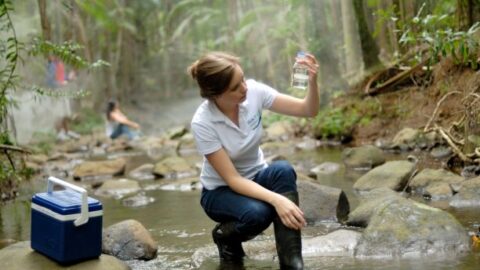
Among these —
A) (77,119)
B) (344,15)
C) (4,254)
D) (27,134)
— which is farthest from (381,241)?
(77,119)

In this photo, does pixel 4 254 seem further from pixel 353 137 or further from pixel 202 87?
pixel 353 137

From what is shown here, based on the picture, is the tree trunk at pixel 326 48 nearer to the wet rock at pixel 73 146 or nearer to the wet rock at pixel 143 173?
the wet rock at pixel 73 146

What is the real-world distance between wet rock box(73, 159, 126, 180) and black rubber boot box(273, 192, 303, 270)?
5.54 m

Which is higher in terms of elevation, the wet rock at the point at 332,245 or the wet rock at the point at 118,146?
the wet rock at the point at 332,245

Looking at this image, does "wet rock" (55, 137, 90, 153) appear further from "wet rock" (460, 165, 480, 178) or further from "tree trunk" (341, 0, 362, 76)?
"wet rock" (460, 165, 480, 178)

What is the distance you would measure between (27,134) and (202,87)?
13023 mm

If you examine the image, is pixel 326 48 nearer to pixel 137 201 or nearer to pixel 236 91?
pixel 137 201

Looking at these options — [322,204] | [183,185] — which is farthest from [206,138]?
[183,185]

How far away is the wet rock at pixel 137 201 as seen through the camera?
18.1 ft

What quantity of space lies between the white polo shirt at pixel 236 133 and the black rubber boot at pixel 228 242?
0.67 feet

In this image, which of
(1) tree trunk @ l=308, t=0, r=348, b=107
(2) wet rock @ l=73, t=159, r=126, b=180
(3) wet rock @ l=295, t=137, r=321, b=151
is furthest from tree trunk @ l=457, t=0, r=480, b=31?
(1) tree trunk @ l=308, t=0, r=348, b=107

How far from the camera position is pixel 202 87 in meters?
2.78

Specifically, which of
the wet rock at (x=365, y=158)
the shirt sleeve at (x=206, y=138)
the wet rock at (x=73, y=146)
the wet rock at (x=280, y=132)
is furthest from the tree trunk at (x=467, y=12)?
the wet rock at (x=73, y=146)

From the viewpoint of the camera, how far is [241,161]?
116 inches
